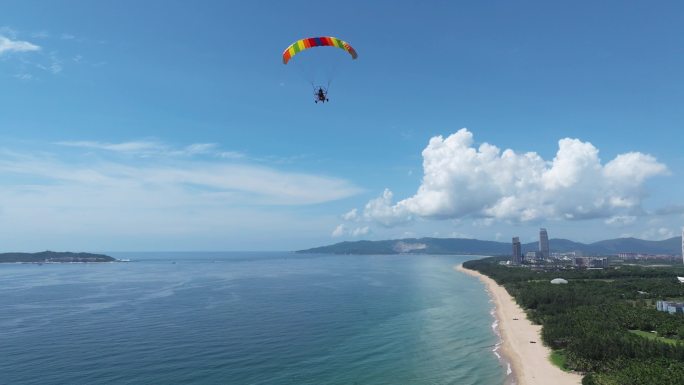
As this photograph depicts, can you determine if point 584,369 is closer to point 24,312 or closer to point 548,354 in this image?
point 548,354

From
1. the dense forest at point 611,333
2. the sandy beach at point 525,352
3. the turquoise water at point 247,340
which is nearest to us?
the dense forest at point 611,333

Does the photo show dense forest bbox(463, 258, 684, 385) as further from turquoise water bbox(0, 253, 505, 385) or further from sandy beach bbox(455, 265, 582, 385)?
turquoise water bbox(0, 253, 505, 385)

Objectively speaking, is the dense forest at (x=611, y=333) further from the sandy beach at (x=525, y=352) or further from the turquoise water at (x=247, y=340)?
the turquoise water at (x=247, y=340)

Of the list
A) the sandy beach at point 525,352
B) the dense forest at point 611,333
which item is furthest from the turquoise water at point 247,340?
the dense forest at point 611,333

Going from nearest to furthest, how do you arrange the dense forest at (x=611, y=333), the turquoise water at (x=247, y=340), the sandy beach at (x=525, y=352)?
the dense forest at (x=611, y=333) < the sandy beach at (x=525, y=352) < the turquoise water at (x=247, y=340)

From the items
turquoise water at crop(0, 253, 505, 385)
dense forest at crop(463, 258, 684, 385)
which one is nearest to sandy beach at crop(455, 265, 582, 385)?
dense forest at crop(463, 258, 684, 385)

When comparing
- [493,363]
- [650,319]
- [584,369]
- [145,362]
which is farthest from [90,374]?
[650,319]
